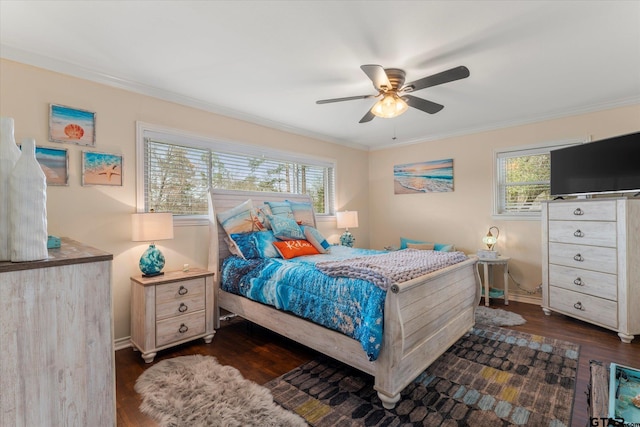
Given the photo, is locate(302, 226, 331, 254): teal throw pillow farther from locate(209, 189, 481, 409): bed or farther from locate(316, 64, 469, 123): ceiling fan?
locate(316, 64, 469, 123): ceiling fan

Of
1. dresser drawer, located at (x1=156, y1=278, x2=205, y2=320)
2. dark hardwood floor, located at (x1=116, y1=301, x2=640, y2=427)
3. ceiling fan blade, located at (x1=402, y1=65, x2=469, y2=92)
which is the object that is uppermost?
ceiling fan blade, located at (x1=402, y1=65, x2=469, y2=92)

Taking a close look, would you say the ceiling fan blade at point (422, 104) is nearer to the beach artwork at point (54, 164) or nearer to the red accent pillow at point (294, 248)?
the red accent pillow at point (294, 248)

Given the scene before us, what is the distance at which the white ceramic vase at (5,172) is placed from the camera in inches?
42.0

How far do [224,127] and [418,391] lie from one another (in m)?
3.29

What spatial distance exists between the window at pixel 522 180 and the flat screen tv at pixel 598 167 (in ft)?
A: 1.53

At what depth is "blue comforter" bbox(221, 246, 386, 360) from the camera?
1830 mm

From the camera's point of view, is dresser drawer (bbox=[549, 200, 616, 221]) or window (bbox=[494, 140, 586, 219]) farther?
window (bbox=[494, 140, 586, 219])

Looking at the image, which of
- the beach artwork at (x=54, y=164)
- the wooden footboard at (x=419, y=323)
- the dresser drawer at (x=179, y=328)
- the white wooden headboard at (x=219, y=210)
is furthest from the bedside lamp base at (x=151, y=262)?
the wooden footboard at (x=419, y=323)

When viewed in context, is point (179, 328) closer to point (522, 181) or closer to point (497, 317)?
point (497, 317)

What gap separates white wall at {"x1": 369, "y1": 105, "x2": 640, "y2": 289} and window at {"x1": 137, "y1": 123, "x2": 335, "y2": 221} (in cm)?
181

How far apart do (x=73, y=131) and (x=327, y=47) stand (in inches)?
88.3

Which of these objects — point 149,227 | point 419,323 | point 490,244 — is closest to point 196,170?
point 149,227

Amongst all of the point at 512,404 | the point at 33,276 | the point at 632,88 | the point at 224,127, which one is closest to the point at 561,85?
the point at 632,88

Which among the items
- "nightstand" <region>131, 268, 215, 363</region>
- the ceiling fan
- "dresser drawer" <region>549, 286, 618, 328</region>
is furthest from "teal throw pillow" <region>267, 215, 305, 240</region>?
"dresser drawer" <region>549, 286, 618, 328</region>
